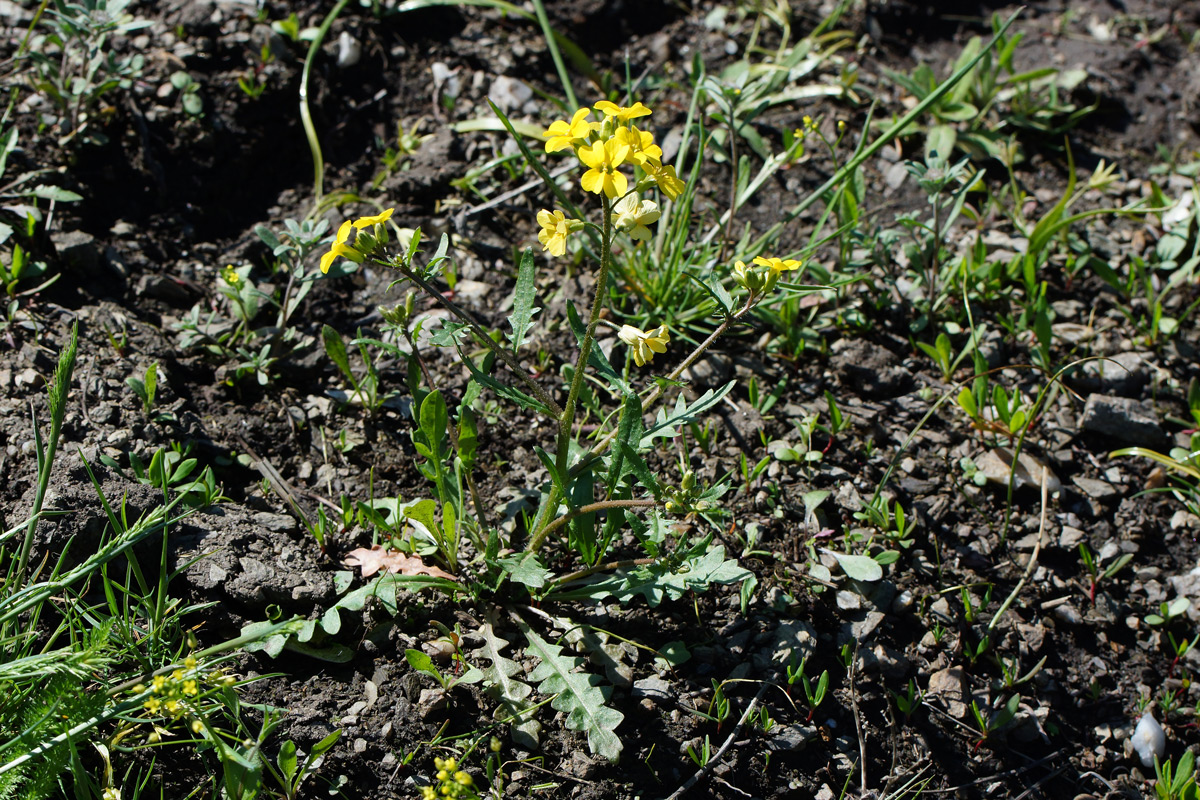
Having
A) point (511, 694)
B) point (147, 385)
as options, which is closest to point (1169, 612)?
point (511, 694)

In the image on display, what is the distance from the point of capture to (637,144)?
1.92 m

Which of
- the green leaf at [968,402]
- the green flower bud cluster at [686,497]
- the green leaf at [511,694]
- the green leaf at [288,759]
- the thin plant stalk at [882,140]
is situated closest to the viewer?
the green leaf at [288,759]

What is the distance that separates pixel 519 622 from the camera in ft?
7.88

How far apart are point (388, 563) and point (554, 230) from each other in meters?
1.09

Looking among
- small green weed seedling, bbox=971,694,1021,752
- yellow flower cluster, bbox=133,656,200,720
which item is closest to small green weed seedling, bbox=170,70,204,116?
yellow flower cluster, bbox=133,656,200,720

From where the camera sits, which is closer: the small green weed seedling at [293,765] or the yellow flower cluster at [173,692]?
the yellow flower cluster at [173,692]

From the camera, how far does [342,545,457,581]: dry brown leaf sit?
2.48 m

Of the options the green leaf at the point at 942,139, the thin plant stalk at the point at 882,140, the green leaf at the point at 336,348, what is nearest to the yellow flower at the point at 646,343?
the green leaf at the point at 336,348

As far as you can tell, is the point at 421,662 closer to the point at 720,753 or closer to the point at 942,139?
the point at 720,753

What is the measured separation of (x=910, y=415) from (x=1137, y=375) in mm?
856

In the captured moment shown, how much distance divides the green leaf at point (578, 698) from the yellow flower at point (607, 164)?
1173 mm

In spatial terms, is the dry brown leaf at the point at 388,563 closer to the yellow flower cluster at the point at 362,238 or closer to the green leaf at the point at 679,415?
the green leaf at the point at 679,415

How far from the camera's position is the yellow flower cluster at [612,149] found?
188cm

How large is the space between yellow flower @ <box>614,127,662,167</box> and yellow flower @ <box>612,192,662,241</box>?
3.9 inches
